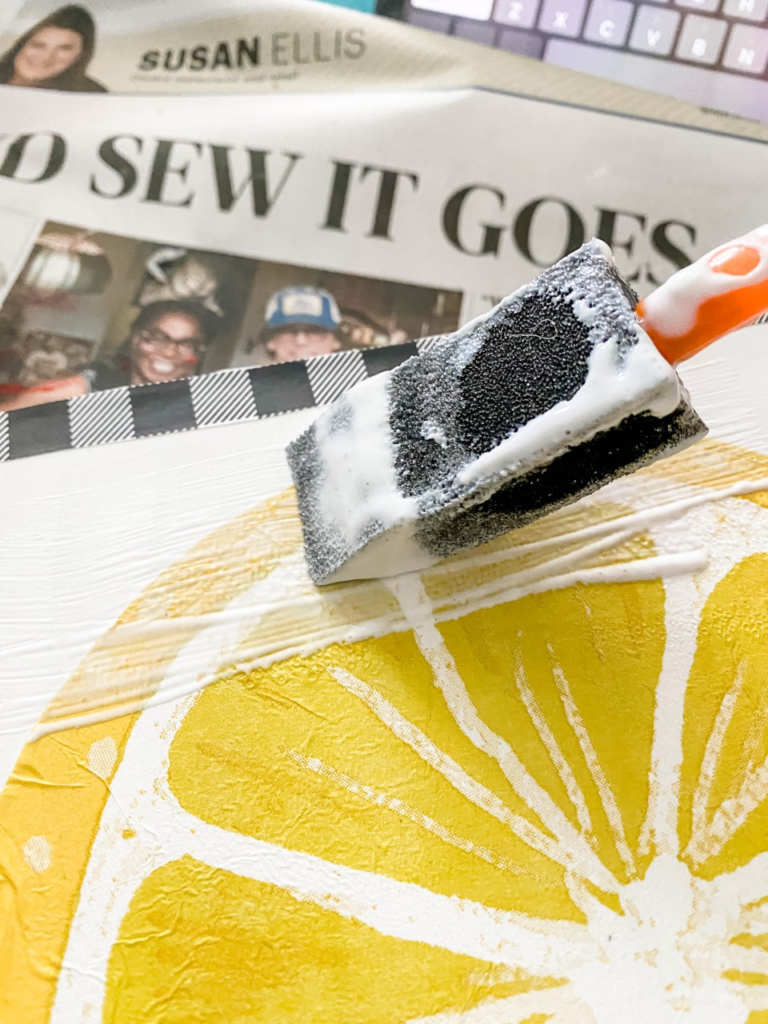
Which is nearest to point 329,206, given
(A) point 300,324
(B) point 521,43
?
(A) point 300,324

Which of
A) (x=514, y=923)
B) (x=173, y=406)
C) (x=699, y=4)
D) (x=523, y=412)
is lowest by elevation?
(x=514, y=923)

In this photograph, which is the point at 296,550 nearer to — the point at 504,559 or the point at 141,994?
the point at 504,559

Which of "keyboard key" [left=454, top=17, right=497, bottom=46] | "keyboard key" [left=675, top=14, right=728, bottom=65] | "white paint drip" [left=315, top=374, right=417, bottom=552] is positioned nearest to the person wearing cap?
"white paint drip" [left=315, top=374, right=417, bottom=552]

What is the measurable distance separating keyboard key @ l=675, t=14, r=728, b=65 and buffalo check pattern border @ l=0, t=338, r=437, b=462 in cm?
42

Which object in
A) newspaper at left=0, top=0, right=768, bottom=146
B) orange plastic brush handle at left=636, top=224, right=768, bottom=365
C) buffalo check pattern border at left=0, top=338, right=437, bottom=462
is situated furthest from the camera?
newspaper at left=0, top=0, right=768, bottom=146

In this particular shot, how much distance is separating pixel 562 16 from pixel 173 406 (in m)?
0.48

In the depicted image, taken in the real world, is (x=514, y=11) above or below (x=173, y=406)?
above

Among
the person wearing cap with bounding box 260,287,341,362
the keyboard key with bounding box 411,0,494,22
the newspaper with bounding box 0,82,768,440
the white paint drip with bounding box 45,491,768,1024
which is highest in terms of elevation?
the keyboard key with bounding box 411,0,494,22

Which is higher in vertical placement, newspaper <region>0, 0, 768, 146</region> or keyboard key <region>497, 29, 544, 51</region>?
keyboard key <region>497, 29, 544, 51</region>

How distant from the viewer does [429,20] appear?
0.66 m

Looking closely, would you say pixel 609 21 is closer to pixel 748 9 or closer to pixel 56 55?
pixel 748 9

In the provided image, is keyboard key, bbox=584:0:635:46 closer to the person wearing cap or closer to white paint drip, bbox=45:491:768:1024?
the person wearing cap

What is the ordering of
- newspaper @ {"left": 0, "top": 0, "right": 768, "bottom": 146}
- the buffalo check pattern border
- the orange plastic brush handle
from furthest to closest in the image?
newspaper @ {"left": 0, "top": 0, "right": 768, "bottom": 146} < the buffalo check pattern border < the orange plastic brush handle

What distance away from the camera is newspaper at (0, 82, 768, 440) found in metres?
0.63
